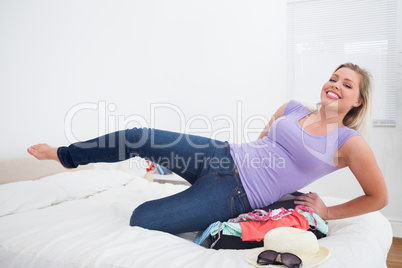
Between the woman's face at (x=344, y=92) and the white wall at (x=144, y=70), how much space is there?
159 cm

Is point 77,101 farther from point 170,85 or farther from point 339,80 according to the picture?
point 339,80

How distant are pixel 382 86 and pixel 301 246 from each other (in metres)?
2.34

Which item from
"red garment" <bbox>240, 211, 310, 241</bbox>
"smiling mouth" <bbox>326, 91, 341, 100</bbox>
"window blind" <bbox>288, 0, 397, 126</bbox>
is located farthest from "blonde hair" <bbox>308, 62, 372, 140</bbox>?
"window blind" <bbox>288, 0, 397, 126</bbox>

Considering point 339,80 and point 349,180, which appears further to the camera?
point 349,180

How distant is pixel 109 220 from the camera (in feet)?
5.36

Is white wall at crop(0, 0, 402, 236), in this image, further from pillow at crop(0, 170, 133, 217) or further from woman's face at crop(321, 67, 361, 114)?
Result: woman's face at crop(321, 67, 361, 114)

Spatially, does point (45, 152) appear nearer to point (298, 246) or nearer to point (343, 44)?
point (298, 246)

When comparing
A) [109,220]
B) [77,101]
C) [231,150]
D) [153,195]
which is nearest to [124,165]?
[77,101]

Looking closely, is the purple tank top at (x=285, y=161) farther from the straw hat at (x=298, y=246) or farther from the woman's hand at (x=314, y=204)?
the straw hat at (x=298, y=246)

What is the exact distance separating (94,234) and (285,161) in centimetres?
90

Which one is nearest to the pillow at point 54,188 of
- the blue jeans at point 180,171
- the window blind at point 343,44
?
the blue jeans at point 180,171

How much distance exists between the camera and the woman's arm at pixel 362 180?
1.43 m

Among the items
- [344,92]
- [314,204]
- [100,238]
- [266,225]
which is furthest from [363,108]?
[100,238]

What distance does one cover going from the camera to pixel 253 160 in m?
1.61
